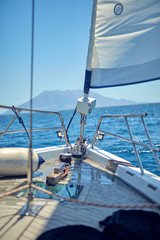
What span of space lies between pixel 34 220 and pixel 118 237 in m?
1.07

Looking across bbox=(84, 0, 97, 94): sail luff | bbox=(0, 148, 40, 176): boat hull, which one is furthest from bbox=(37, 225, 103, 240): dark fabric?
bbox=(84, 0, 97, 94): sail luff

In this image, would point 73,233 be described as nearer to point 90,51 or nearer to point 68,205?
point 68,205

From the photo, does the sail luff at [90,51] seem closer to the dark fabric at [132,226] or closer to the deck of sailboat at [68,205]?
the deck of sailboat at [68,205]

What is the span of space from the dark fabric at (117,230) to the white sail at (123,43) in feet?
9.12

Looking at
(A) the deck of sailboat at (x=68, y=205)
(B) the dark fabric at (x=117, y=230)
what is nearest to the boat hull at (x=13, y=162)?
(A) the deck of sailboat at (x=68, y=205)

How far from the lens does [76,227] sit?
2.30m

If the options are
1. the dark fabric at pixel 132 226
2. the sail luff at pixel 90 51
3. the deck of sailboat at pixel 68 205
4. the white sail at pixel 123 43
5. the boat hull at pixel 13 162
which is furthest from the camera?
the sail luff at pixel 90 51

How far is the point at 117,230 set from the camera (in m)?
2.13

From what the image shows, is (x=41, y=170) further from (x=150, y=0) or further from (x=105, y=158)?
(x=150, y=0)

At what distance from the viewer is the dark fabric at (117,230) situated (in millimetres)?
2068

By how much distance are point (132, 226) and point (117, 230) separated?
189 mm

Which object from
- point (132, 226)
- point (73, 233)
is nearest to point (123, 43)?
point (132, 226)

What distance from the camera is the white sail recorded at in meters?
3.96

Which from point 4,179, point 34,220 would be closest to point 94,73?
point 4,179
